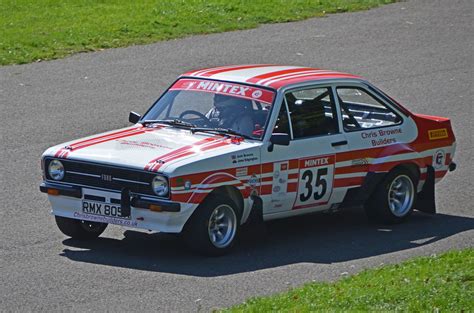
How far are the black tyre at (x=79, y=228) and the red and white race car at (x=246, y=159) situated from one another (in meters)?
0.01

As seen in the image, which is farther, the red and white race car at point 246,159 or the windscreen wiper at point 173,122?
the windscreen wiper at point 173,122

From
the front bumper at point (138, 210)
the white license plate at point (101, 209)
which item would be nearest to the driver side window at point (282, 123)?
the front bumper at point (138, 210)

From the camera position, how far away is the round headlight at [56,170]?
10906 mm

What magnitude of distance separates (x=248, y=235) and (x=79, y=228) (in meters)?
1.69

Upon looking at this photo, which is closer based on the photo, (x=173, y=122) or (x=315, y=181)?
(x=315, y=181)

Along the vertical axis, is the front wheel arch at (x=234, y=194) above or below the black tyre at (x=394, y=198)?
above

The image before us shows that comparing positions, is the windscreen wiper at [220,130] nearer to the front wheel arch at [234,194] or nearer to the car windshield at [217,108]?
the car windshield at [217,108]

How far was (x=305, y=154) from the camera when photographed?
11484 millimetres

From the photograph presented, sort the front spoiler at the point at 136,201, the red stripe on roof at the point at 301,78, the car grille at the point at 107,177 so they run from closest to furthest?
the front spoiler at the point at 136,201, the car grille at the point at 107,177, the red stripe on roof at the point at 301,78

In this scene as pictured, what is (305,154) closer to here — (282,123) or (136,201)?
(282,123)

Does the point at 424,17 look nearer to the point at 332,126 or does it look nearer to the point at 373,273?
the point at 332,126

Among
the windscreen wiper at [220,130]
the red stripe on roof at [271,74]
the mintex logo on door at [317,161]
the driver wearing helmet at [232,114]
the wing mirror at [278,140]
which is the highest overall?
the red stripe on roof at [271,74]

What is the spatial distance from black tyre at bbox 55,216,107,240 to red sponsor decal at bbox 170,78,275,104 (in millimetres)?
1716

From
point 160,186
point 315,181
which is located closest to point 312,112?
point 315,181
